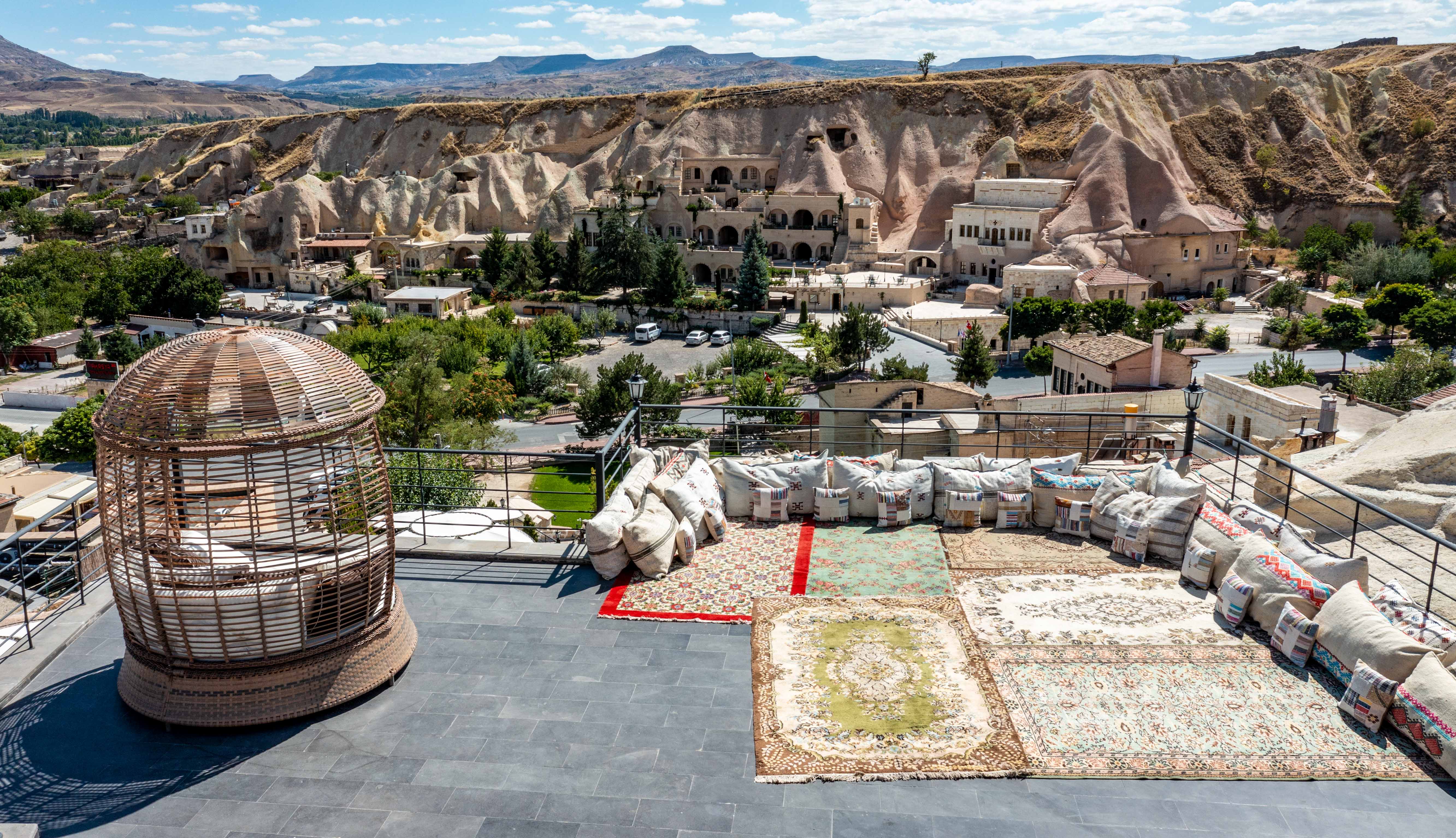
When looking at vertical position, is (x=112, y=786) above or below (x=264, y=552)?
below

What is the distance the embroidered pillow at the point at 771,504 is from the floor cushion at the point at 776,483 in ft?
0.10

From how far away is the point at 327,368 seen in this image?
5.82 metres

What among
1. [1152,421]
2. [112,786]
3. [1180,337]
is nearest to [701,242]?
[1180,337]

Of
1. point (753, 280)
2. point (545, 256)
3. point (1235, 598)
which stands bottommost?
point (753, 280)

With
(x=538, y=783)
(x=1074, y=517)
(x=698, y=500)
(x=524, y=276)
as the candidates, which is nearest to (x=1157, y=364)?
(x=1074, y=517)

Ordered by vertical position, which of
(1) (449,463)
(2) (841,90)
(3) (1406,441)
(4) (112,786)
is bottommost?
(1) (449,463)

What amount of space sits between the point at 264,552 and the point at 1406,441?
31.1ft

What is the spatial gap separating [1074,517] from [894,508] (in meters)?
1.45

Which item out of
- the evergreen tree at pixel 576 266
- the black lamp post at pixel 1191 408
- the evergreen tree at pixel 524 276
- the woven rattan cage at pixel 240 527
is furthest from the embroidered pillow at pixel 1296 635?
the evergreen tree at pixel 524 276

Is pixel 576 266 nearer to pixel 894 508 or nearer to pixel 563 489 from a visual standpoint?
pixel 563 489

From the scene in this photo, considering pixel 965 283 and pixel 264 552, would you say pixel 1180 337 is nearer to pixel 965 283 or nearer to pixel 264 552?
pixel 965 283

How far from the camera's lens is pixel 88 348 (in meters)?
42.2

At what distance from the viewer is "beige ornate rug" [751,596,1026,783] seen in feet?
17.6

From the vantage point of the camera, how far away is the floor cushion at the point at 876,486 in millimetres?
8578
